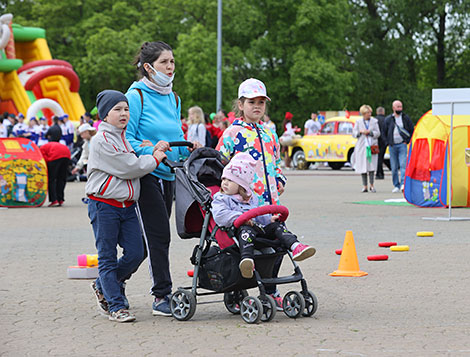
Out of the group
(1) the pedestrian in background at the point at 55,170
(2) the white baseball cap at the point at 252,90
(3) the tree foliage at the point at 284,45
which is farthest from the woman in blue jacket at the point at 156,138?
(3) the tree foliage at the point at 284,45

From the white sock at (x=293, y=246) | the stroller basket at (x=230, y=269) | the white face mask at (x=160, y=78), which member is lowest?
the stroller basket at (x=230, y=269)

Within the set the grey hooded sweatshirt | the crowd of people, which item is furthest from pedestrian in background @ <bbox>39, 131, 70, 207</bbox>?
the grey hooded sweatshirt

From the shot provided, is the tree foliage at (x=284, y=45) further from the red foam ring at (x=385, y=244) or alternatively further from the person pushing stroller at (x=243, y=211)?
the person pushing stroller at (x=243, y=211)

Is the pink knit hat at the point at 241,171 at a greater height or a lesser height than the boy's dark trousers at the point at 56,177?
greater

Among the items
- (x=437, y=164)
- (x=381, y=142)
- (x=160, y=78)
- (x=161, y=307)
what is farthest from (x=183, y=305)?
(x=381, y=142)

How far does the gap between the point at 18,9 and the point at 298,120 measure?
20.3 metres

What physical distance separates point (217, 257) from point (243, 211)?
368 mm

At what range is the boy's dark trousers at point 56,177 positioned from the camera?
19.2m

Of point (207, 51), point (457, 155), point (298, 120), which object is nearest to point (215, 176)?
point (457, 155)

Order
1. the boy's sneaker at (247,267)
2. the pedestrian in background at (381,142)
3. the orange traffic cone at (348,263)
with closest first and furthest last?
the boy's sneaker at (247,267), the orange traffic cone at (348,263), the pedestrian in background at (381,142)

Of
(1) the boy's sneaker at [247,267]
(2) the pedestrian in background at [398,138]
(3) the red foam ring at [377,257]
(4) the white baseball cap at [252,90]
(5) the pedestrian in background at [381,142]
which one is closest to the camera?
(1) the boy's sneaker at [247,267]

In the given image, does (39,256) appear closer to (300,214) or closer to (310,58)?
(300,214)

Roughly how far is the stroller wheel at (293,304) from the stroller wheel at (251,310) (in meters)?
0.36

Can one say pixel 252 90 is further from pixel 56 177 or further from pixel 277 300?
pixel 56 177
